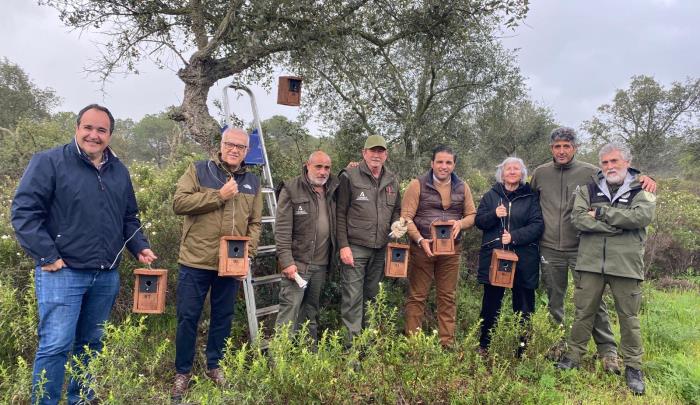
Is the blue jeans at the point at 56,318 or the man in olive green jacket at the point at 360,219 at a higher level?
the man in olive green jacket at the point at 360,219

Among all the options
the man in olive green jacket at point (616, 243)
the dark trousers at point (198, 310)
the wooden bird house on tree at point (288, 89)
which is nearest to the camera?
the dark trousers at point (198, 310)

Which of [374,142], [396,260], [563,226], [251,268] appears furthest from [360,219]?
[563,226]

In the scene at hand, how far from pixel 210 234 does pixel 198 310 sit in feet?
2.27

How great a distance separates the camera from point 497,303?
4520 mm

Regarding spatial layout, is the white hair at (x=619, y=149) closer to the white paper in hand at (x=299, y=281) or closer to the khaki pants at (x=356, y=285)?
the khaki pants at (x=356, y=285)

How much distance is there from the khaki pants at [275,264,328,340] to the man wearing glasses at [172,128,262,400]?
18.9 inches

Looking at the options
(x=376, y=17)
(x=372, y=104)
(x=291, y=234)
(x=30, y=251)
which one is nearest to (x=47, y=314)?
(x=30, y=251)

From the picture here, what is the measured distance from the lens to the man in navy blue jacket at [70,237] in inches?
109

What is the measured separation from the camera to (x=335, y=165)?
919 cm

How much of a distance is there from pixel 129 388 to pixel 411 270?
299 cm

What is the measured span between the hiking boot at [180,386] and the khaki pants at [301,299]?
2.96 ft

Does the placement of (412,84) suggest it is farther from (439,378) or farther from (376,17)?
(439,378)

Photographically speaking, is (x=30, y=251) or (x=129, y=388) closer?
(x=129, y=388)

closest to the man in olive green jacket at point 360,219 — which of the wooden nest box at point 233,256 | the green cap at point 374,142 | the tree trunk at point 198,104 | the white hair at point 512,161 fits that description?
the green cap at point 374,142
